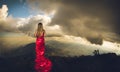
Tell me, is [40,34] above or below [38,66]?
above

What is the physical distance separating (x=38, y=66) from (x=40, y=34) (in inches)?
453

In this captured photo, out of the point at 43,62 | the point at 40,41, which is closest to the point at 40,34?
the point at 40,41

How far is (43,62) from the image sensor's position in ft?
374

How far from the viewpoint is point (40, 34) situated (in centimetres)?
10962

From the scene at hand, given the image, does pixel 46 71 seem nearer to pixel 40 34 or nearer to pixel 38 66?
pixel 38 66

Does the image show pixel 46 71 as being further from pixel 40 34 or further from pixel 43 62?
pixel 40 34

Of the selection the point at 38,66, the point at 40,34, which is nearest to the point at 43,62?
the point at 38,66

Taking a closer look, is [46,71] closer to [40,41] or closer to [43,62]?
[43,62]

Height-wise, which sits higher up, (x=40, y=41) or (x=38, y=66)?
(x=40, y=41)

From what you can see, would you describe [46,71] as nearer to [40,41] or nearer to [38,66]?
[38,66]

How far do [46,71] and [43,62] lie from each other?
4001 millimetres

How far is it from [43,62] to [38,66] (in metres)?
2.18

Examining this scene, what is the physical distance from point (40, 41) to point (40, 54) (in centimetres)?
426

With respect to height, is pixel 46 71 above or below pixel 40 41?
below
